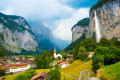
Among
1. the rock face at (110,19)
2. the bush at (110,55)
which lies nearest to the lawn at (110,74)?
the bush at (110,55)

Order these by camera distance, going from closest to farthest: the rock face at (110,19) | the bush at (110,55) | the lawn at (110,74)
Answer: the lawn at (110,74)
the bush at (110,55)
the rock face at (110,19)

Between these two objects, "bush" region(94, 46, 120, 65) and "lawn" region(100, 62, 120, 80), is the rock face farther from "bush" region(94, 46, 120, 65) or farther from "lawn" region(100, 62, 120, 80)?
"lawn" region(100, 62, 120, 80)

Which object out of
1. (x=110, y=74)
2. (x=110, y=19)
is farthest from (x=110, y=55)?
(x=110, y=19)

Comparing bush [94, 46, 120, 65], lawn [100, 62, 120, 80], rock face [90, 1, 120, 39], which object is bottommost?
lawn [100, 62, 120, 80]

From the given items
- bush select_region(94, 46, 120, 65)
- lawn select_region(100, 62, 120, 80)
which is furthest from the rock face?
lawn select_region(100, 62, 120, 80)

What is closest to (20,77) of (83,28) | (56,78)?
(56,78)

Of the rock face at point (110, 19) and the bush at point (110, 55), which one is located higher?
the rock face at point (110, 19)

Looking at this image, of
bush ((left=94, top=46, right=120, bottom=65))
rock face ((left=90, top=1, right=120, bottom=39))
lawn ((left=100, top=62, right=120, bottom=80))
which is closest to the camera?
lawn ((left=100, top=62, right=120, bottom=80))

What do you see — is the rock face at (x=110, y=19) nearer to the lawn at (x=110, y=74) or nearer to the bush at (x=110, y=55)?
the bush at (x=110, y=55)

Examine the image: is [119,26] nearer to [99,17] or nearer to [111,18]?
[111,18]
